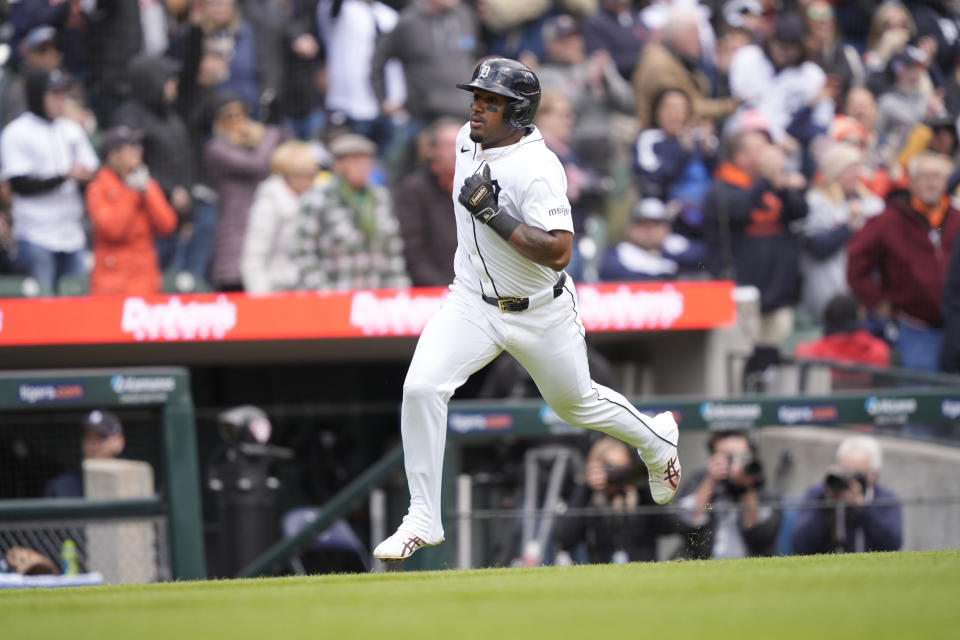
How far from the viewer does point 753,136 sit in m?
11.9

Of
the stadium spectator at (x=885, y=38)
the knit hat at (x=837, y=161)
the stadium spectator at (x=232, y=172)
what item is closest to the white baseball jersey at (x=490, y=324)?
the stadium spectator at (x=232, y=172)

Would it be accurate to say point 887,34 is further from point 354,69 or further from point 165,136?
point 165,136

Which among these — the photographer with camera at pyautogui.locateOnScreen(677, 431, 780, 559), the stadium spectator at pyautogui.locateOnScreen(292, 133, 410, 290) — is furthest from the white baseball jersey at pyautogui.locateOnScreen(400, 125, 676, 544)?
the stadium spectator at pyautogui.locateOnScreen(292, 133, 410, 290)

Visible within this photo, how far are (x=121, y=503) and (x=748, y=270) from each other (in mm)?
5679

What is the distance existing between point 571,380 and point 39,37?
19.7ft

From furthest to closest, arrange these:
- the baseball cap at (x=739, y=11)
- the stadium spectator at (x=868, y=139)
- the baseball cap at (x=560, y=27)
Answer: the baseball cap at (x=739, y=11) → the stadium spectator at (x=868, y=139) → the baseball cap at (x=560, y=27)

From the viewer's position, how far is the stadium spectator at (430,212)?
1081cm

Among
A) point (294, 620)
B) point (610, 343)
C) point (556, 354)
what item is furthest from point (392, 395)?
point (294, 620)

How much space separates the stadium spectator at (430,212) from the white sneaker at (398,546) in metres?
4.81

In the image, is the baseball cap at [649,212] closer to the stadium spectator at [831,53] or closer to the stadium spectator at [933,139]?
the stadium spectator at [831,53]

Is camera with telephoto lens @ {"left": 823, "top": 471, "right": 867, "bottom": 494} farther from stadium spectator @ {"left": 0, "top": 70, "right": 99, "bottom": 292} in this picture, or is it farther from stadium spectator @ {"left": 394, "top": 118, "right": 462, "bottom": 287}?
stadium spectator @ {"left": 0, "top": 70, "right": 99, "bottom": 292}

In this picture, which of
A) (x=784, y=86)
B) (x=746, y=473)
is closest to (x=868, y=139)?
(x=784, y=86)

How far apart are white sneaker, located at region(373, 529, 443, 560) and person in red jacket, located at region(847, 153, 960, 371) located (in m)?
6.40

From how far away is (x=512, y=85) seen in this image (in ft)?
20.0
